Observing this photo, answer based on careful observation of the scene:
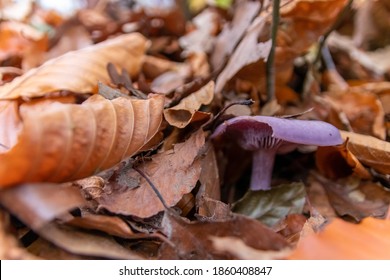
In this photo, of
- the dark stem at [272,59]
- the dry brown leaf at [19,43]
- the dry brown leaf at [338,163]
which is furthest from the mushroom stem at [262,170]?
the dry brown leaf at [19,43]

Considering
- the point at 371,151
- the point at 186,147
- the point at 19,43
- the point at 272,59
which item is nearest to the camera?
the point at 186,147

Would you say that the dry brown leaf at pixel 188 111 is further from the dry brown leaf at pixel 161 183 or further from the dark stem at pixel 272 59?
the dark stem at pixel 272 59

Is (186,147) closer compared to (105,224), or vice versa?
(105,224)

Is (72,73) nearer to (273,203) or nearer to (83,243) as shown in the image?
(83,243)

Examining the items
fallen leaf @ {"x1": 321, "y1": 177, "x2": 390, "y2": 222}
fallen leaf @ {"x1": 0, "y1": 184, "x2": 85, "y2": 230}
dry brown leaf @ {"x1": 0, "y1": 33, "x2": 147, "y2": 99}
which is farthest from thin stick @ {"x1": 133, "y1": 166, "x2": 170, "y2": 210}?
fallen leaf @ {"x1": 321, "y1": 177, "x2": 390, "y2": 222}

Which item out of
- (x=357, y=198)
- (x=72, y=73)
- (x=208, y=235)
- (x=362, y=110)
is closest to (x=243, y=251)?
(x=208, y=235)
